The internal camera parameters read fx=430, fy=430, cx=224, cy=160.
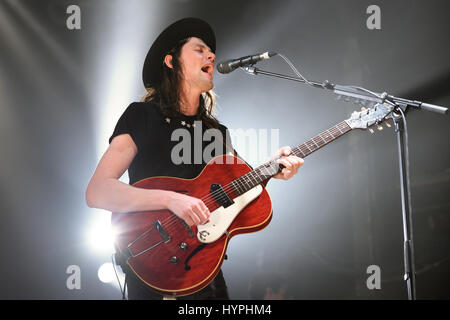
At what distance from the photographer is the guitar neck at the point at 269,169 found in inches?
89.2

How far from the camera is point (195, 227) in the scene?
2117 millimetres

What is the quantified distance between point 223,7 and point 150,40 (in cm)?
61

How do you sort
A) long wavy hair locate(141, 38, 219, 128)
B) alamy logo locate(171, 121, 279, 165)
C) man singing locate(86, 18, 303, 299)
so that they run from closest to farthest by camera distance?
1. man singing locate(86, 18, 303, 299)
2. alamy logo locate(171, 121, 279, 165)
3. long wavy hair locate(141, 38, 219, 128)

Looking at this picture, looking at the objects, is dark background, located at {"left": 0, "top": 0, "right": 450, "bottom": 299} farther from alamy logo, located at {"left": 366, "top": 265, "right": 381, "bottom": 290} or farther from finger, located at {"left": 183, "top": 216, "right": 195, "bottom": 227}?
finger, located at {"left": 183, "top": 216, "right": 195, "bottom": 227}

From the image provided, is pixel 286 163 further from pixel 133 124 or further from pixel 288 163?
pixel 133 124

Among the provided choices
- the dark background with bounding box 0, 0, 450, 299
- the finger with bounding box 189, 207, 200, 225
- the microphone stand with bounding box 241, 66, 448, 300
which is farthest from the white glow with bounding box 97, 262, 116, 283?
the microphone stand with bounding box 241, 66, 448, 300

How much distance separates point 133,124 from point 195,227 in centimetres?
69

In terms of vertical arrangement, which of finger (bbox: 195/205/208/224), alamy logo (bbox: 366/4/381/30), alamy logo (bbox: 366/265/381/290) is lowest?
alamy logo (bbox: 366/265/381/290)

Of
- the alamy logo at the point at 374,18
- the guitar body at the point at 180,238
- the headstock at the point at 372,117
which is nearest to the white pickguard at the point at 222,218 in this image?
the guitar body at the point at 180,238

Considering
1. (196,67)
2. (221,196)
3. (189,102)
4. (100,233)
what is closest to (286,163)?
(221,196)

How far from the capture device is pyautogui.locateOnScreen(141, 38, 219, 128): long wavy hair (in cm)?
255
